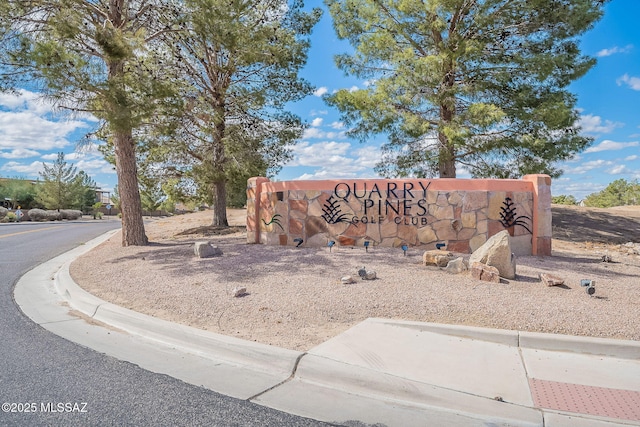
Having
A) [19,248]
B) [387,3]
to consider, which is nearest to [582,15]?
[387,3]

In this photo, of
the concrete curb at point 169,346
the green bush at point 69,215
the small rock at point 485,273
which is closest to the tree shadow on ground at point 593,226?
the small rock at point 485,273

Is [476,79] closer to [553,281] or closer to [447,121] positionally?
[447,121]

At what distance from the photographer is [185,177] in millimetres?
16484

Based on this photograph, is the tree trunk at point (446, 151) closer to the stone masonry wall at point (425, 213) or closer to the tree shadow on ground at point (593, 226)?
the tree shadow on ground at point (593, 226)

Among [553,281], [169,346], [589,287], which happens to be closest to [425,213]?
[553,281]

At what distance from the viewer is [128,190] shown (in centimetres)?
1141

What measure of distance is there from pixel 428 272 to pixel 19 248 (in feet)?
45.5

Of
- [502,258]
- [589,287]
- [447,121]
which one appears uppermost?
[447,121]

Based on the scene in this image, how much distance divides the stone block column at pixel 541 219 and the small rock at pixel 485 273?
389cm

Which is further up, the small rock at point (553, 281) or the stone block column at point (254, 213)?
the stone block column at point (254, 213)

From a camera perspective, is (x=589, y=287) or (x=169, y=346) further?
(x=589, y=287)

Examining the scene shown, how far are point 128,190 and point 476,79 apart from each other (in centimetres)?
1180

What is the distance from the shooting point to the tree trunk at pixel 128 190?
1124cm

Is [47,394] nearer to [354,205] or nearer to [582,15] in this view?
[354,205]
